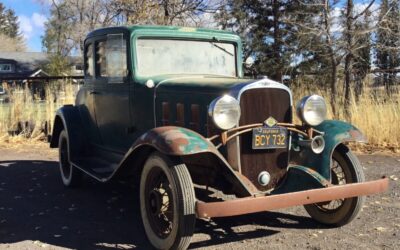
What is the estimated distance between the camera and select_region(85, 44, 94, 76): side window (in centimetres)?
681

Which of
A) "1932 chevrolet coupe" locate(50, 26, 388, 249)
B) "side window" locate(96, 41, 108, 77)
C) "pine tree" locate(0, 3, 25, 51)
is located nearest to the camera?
"1932 chevrolet coupe" locate(50, 26, 388, 249)

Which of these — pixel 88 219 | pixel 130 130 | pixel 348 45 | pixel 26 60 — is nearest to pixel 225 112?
pixel 130 130

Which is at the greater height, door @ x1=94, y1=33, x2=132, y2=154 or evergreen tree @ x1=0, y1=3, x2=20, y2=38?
evergreen tree @ x1=0, y1=3, x2=20, y2=38

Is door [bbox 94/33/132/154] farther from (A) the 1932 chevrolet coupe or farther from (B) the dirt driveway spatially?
(B) the dirt driveway

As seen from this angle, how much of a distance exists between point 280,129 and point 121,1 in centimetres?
1108

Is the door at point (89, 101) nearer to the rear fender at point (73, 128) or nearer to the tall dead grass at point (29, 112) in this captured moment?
the rear fender at point (73, 128)

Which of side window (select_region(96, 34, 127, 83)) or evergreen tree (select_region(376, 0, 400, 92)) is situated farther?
evergreen tree (select_region(376, 0, 400, 92))

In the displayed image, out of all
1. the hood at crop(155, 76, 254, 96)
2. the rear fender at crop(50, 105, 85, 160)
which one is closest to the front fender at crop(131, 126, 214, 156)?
the hood at crop(155, 76, 254, 96)

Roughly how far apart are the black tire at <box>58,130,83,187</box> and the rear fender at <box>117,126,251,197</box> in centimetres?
202

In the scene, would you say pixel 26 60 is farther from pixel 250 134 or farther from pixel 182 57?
pixel 250 134

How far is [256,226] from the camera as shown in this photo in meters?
5.15

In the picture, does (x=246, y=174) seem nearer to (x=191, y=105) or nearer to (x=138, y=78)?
(x=191, y=105)

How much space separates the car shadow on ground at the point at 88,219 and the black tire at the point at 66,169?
118 mm

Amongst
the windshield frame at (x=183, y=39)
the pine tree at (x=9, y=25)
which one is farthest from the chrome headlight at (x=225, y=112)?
the pine tree at (x=9, y=25)
